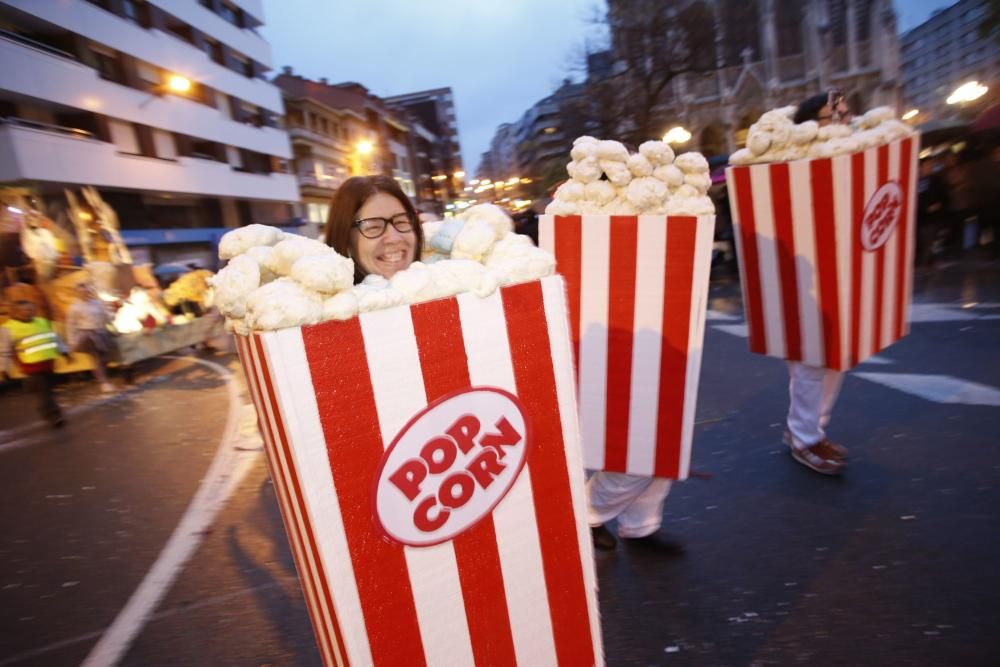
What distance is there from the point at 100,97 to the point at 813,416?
25180 millimetres

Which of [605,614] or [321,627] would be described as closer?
[321,627]

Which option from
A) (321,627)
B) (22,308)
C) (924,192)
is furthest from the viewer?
(924,192)

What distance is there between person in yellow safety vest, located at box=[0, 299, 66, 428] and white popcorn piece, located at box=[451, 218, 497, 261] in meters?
6.76

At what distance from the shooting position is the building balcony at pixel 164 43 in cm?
1914

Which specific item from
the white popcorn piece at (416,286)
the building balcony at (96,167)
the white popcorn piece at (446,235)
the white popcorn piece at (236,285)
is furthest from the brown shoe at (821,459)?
the building balcony at (96,167)

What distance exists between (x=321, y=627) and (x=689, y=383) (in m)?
1.70

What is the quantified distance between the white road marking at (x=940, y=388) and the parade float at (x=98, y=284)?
8254mm

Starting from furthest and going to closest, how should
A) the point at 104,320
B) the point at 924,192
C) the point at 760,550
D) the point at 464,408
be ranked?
the point at 924,192 < the point at 104,320 < the point at 760,550 < the point at 464,408

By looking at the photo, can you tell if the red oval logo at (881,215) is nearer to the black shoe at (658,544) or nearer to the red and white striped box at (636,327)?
the red and white striped box at (636,327)

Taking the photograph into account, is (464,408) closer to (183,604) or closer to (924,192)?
(183,604)

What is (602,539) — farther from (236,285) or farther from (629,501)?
(236,285)

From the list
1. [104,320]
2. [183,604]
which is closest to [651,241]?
[183,604]

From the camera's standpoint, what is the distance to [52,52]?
726 inches

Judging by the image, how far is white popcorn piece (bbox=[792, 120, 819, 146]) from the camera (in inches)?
112
